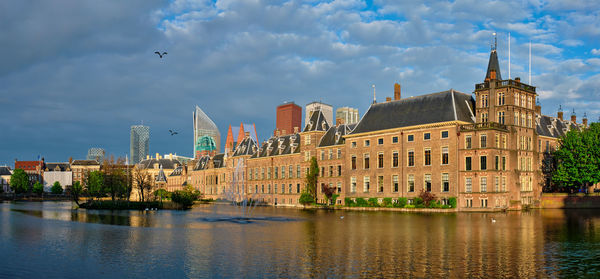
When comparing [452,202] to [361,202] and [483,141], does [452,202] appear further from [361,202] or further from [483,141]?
[361,202]

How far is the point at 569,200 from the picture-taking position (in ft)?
254

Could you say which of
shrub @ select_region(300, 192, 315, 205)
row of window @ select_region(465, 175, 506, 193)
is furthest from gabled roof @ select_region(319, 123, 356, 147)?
row of window @ select_region(465, 175, 506, 193)

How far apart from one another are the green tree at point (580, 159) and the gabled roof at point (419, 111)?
49.6 feet

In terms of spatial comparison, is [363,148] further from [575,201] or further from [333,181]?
[575,201]

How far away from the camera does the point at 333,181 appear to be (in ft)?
312

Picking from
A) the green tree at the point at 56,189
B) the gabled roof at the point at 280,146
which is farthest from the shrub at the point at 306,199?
the green tree at the point at 56,189

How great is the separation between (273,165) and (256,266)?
8969 centimetres

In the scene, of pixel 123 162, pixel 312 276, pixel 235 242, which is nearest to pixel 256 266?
pixel 312 276

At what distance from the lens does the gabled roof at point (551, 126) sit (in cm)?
8650

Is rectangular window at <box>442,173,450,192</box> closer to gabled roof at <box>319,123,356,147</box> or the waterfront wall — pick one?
the waterfront wall

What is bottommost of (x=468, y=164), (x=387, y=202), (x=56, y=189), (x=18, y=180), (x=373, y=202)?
(x=56, y=189)

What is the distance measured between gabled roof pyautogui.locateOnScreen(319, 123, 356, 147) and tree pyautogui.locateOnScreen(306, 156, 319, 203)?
150 inches

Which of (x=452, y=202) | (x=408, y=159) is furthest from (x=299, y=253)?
(x=408, y=159)

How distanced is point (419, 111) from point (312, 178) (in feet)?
86.5
